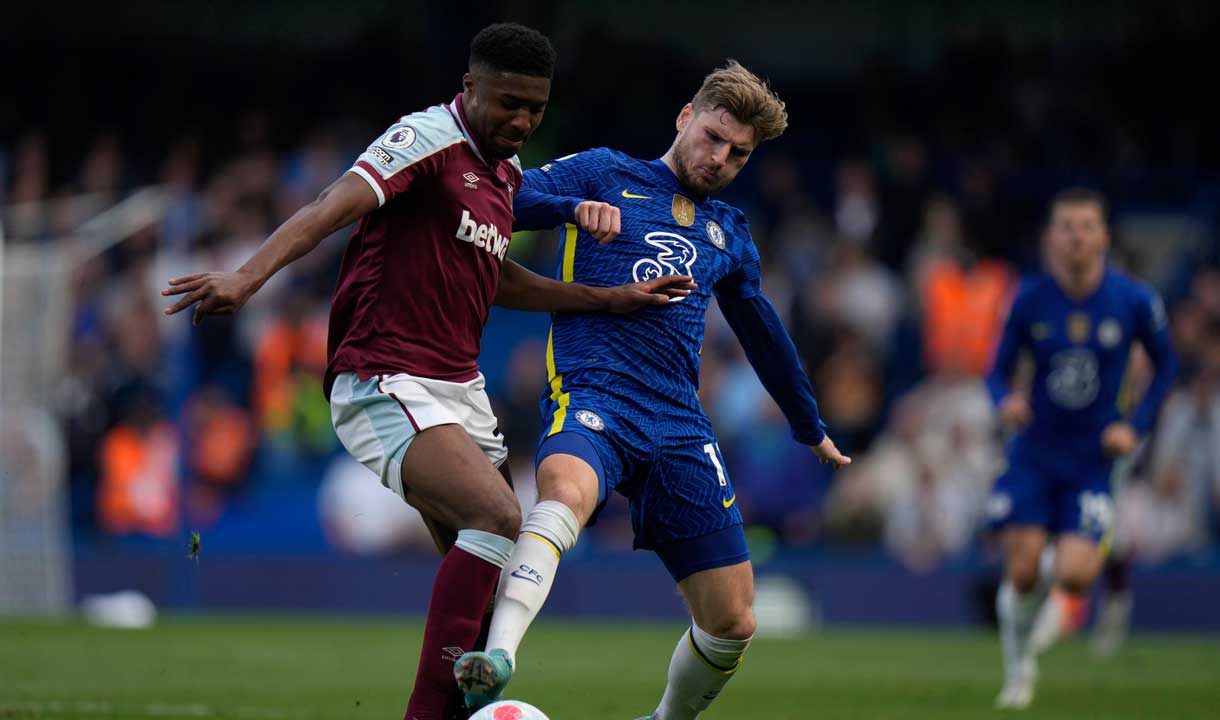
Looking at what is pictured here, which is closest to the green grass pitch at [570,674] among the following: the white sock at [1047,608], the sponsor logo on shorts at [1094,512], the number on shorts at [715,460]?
the white sock at [1047,608]

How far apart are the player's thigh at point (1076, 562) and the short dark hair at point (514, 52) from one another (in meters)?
A: 5.26

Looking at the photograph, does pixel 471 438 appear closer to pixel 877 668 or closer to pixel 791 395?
pixel 791 395

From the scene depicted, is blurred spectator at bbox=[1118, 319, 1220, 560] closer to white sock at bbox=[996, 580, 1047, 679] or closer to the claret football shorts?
white sock at bbox=[996, 580, 1047, 679]

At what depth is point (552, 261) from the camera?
17.8 m

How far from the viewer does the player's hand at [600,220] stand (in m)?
6.10

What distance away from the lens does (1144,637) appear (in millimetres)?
15938

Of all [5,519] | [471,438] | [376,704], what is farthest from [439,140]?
[5,519]

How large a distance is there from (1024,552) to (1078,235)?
1.86 meters

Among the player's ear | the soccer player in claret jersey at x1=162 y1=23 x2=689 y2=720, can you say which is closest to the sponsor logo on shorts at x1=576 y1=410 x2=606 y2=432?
the soccer player in claret jersey at x1=162 y1=23 x2=689 y2=720

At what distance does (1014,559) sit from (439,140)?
5.24 metres

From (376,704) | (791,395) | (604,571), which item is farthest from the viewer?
(604,571)

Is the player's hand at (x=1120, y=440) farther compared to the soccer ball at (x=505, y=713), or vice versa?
the player's hand at (x=1120, y=440)

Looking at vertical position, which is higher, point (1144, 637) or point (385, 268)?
point (385, 268)

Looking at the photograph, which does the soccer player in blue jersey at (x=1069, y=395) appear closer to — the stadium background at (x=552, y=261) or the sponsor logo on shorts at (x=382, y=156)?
the sponsor logo on shorts at (x=382, y=156)
